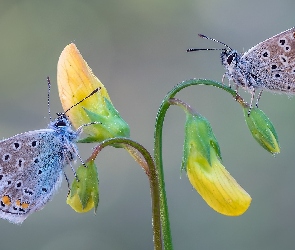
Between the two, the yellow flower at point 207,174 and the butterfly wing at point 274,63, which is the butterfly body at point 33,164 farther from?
the butterfly wing at point 274,63

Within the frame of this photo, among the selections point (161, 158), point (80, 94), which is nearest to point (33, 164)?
point (80, 94)

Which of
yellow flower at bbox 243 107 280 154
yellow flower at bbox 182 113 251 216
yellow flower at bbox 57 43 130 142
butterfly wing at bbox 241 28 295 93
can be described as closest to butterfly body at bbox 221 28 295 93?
butterfly wing at bbox 241 28 295 93

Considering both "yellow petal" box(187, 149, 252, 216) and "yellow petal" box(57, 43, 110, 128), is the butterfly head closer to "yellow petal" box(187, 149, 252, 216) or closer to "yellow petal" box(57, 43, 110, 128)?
"yellow petal" box(187, 149, 252, 216)

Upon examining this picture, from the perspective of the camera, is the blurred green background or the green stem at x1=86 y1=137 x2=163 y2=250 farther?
the blurred green background

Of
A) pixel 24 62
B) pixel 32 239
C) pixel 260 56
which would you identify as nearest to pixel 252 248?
pixel 32 239

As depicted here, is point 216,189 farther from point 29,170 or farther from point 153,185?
point 29,170

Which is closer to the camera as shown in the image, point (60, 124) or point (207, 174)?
point (207, 174)

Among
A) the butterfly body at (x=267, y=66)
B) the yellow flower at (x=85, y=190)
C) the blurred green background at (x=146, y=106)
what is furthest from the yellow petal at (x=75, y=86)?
the blurred green background at (x=146, y=106)
